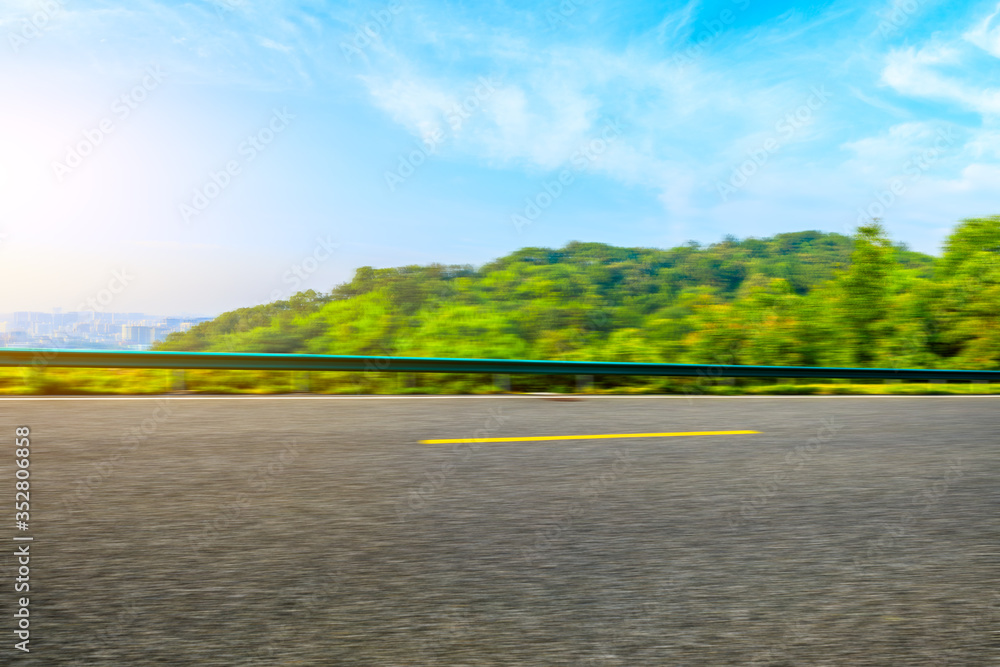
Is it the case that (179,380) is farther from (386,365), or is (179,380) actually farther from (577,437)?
(577,437)

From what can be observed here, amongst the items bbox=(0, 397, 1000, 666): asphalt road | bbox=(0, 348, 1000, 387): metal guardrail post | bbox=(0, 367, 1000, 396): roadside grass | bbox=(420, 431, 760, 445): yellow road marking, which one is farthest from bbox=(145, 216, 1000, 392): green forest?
bbox=(0, 397, 1000, 666): asphalt road

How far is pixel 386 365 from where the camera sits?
34.9 feet

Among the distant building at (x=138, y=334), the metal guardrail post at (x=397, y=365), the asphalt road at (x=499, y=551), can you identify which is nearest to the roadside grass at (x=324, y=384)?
the metal guardrail post at (x=397, y=365)

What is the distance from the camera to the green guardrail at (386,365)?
9.33 meters

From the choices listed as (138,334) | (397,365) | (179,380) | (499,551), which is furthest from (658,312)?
(499,551)

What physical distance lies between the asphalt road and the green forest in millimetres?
6718

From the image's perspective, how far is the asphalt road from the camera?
7.12 feet

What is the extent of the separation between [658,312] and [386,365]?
11.2 meters

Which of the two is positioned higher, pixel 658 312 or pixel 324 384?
pixel 658 312

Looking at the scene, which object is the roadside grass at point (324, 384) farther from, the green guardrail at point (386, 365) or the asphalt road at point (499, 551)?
the asphalt road at point (499, 551)

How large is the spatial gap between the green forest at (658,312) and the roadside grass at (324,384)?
2.5 inches

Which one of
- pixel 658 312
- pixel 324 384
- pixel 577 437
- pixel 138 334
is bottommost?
pixel 577 437

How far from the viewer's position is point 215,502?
369 cm

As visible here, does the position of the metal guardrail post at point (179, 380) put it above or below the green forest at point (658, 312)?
below
